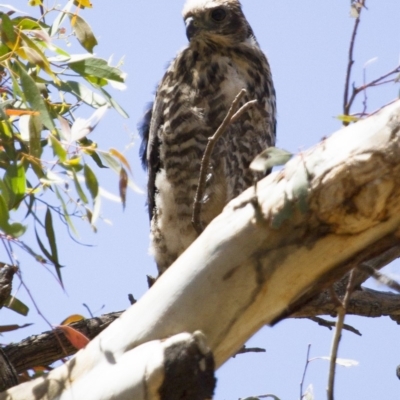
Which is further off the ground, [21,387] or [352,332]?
[21,387]

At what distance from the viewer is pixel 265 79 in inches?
119

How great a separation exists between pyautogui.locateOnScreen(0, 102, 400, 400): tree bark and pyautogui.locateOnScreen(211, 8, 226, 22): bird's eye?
1.87 metres

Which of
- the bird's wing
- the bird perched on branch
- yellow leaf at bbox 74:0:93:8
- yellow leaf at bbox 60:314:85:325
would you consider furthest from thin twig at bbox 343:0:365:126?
the bird's wing

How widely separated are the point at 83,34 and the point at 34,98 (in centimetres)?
43

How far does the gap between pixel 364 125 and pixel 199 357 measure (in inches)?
17.2

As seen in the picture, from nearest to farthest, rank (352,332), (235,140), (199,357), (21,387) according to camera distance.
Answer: (199,357) → (21,387) → (352,332) → (235,140)

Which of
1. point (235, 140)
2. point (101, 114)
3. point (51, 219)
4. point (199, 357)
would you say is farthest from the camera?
point (235, 140)

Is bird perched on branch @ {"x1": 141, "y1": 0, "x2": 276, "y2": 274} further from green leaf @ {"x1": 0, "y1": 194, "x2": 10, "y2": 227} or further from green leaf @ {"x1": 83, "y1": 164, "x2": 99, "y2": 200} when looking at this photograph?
green leaf @ {"x1": 0, "y1": 194, "x2": 10, "y2": 227}

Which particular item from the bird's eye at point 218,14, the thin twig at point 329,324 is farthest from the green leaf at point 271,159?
the bird's eye at point 218,14

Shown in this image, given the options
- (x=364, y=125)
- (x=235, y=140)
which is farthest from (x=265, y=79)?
(x=364, y=125)

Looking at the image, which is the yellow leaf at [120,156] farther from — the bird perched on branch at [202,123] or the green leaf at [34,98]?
the bird perched on branch at [202,123]

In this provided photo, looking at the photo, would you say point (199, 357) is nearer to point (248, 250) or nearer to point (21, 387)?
point (248, 250)

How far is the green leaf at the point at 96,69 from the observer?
5.86ft

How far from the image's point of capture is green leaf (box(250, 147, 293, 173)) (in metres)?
1.24
